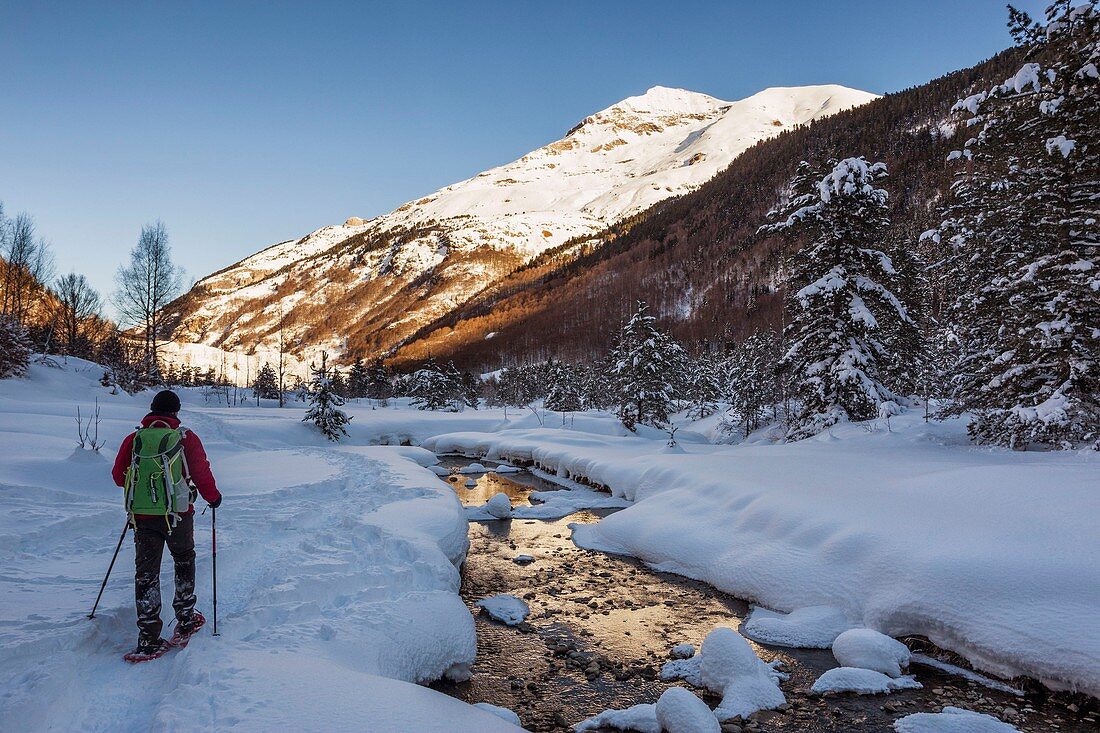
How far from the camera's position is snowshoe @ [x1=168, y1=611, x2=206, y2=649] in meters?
4.35

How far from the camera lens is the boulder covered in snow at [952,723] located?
14.8ft

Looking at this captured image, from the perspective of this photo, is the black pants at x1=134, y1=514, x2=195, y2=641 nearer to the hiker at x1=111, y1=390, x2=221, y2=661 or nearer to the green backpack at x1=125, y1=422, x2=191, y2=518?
the hiker at x1=111, y1=390, x2=221, y2=661

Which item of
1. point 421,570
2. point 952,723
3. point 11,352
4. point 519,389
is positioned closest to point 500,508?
point 421,570

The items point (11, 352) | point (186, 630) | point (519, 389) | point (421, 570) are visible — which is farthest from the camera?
point (519, 389)

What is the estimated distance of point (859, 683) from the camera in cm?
543

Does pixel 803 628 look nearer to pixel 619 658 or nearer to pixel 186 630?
pixel 619 658

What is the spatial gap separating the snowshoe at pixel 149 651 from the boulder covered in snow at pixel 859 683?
612cm

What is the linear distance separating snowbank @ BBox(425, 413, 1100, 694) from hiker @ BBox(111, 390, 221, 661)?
733 cm

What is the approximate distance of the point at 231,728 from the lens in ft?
10.9

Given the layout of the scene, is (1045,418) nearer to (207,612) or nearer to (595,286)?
(207,612)

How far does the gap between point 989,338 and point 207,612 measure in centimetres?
1605

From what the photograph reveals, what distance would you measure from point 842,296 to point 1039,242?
5.01 m

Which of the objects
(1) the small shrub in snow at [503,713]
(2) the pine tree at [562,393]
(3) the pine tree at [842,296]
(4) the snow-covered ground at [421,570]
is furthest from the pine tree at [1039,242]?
(2) the pine tree at [562,393]

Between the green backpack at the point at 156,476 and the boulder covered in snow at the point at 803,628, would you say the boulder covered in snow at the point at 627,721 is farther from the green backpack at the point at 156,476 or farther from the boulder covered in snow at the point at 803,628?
the green backpack at the point at 156,476
